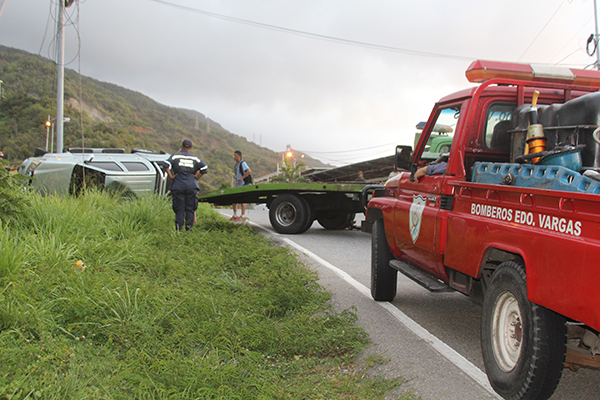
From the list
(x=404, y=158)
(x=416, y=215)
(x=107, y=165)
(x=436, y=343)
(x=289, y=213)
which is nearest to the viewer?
(x=436, y=343)

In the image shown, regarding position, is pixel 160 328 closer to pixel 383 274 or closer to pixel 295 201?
pixel 383 274

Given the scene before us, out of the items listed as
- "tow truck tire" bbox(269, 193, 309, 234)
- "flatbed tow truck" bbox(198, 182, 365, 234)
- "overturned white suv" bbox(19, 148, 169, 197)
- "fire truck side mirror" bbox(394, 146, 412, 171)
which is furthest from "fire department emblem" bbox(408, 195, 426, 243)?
"overturned white suv" bbox(19, 148, 169, 197)

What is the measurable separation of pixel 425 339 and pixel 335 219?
8.18 meters

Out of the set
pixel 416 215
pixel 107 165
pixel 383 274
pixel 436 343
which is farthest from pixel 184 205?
pixel 436 343

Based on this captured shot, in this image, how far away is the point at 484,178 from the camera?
348 cm

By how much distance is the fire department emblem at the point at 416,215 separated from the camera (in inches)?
167

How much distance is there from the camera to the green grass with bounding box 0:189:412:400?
2.86 m

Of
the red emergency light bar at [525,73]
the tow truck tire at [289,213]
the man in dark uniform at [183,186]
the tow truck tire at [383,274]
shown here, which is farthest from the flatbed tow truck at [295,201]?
the red emergency light bar at [525,73]

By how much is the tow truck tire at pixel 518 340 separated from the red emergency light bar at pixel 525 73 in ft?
6.10

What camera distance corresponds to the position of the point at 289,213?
11.2 meters

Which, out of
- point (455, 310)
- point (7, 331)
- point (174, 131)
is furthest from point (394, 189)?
point (174, 131)

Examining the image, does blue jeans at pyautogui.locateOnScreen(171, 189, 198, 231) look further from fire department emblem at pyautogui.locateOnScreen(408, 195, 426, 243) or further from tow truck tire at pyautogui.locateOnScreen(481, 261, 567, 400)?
tow truck tire at pyautogui.locateOnScreen(481, 261, 567, 400)

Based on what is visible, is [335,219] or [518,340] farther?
[335,219]

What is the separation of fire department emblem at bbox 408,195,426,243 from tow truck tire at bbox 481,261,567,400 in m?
1.22
